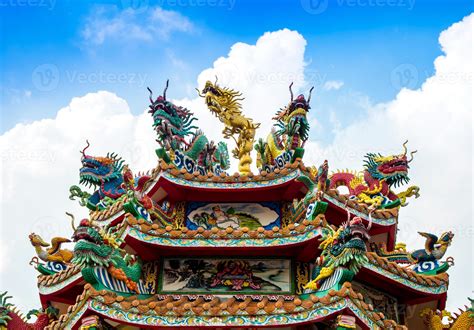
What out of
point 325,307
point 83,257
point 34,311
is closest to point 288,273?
point 325,307

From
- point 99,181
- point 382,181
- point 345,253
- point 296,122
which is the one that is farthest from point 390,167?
point 99,181

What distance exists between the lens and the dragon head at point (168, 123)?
49.1 ft

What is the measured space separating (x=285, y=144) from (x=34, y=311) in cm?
707

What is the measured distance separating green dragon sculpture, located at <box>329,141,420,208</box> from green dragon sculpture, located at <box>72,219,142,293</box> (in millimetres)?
6290

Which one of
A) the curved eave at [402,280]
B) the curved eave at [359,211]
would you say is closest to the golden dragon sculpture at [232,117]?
the curved eave at [359,211]

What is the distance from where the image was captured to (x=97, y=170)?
16.5m

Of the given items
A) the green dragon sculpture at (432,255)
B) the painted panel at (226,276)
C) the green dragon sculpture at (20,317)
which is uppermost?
the green dragon sculpture at (432,255)

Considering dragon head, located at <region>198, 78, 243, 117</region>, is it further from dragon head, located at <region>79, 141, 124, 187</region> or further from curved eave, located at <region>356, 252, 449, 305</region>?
curved eave, located at <region>356, 252, 449, 305</region>

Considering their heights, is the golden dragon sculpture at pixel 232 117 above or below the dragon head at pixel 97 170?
above

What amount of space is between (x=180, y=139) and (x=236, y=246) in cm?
394

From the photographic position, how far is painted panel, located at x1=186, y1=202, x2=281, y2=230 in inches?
559

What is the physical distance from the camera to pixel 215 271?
13008 millimetres

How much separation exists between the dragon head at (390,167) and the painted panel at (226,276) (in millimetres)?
4236

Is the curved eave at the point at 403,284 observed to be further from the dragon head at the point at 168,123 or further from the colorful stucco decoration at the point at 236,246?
the dragon head at the point at 168,123
